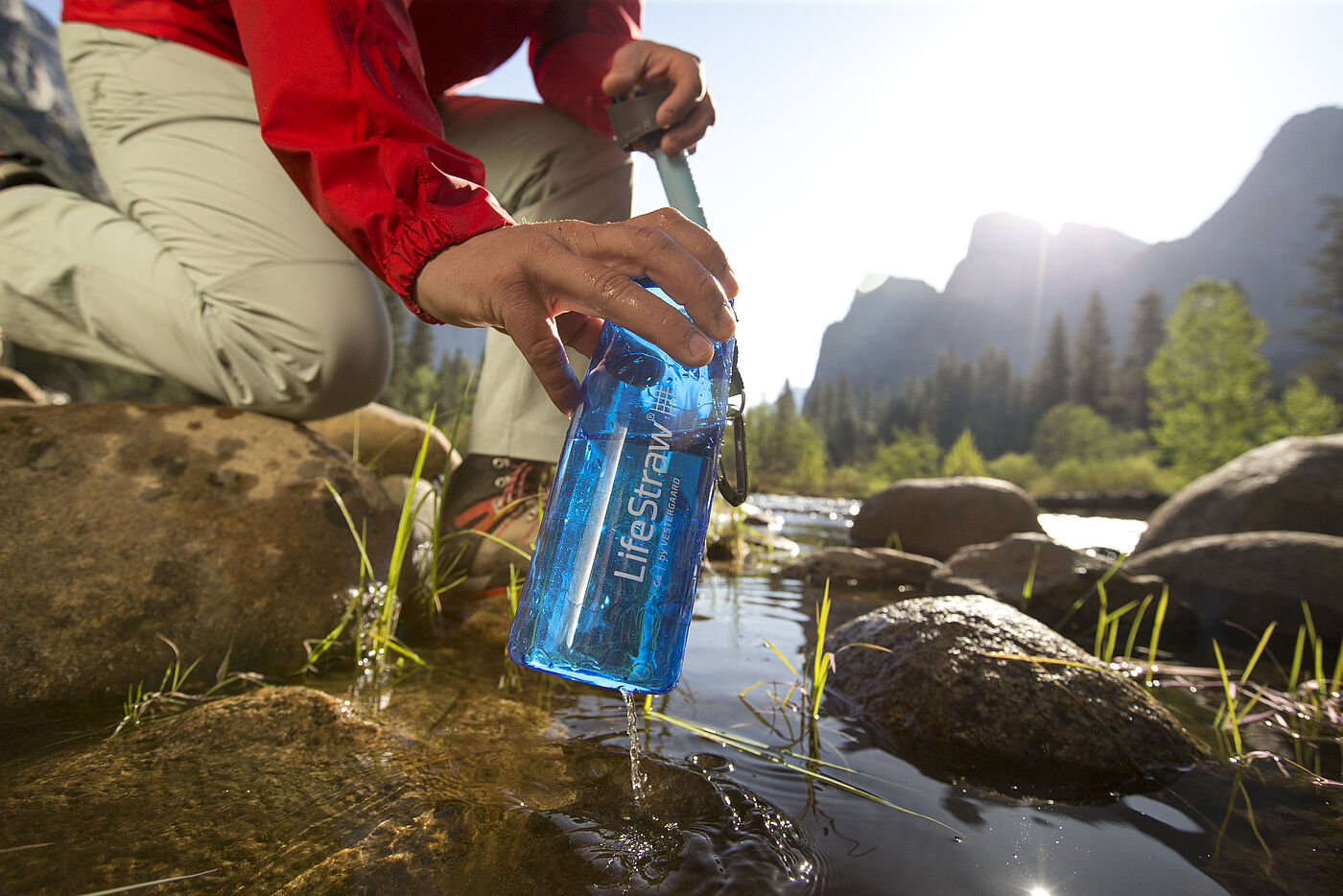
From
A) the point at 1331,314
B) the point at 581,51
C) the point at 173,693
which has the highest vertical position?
the point at 1331,314

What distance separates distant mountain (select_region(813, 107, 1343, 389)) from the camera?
123 m

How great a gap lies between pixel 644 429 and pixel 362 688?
1.11 metres

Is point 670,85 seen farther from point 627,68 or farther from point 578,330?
point 578,330

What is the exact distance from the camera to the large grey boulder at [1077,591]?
135 inches

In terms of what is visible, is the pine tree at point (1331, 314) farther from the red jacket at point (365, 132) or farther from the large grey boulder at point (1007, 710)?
the red jacket at point (365, 132)

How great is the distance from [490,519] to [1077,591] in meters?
3.11

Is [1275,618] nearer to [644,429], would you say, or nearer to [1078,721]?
[1078,721]

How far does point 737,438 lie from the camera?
1.42 meters

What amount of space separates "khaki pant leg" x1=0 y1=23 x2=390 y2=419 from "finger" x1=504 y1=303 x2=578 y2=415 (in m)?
1.53

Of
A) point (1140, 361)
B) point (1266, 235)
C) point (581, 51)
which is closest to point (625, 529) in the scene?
point (581, 51)

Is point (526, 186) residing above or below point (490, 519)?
above

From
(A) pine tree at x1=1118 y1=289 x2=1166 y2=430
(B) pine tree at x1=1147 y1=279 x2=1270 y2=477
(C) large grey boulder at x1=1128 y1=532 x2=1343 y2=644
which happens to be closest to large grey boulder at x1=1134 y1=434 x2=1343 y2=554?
(C) large grey boulder at x1=1128 y1=532 x2=1343 y2=644

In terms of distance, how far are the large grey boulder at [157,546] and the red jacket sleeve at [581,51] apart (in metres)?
1.79

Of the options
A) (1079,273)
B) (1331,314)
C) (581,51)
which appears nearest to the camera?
(581,51)
